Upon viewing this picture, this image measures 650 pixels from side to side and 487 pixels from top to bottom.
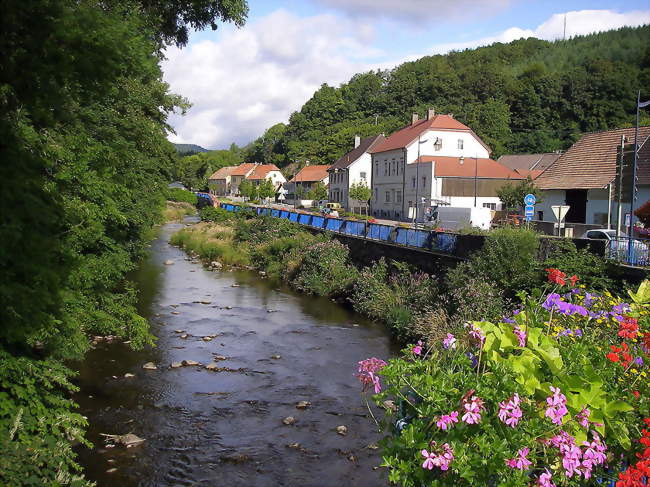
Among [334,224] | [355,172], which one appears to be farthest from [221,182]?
[334,224]

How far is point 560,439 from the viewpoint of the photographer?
142 inches

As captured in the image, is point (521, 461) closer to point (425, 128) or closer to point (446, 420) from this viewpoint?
point (446, 420)

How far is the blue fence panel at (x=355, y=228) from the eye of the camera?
93.0 feet

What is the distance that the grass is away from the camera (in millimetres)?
67931

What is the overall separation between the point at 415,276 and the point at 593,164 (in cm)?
1350

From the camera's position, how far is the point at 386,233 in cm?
2581

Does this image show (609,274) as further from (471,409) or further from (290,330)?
(471,409)

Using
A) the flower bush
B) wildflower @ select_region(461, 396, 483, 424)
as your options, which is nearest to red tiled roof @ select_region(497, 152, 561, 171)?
the flower bush

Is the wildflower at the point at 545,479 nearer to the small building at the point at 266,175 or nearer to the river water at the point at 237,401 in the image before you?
the river water at the point at 237,401

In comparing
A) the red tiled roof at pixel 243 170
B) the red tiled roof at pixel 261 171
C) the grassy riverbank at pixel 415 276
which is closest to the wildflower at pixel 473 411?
the grassy riverbank at pixel 415 276

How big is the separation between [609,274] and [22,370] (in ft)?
42.7

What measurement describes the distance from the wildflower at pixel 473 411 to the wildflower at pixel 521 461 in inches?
12.1

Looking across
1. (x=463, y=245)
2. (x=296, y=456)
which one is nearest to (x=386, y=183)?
(x=463, y=245)

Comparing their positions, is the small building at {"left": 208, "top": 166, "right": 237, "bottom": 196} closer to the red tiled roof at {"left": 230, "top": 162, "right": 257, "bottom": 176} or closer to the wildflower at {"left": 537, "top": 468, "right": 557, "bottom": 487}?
the red tiled roof at {"left": 230, "top": 162, "right": 257, "bottom": 176}
